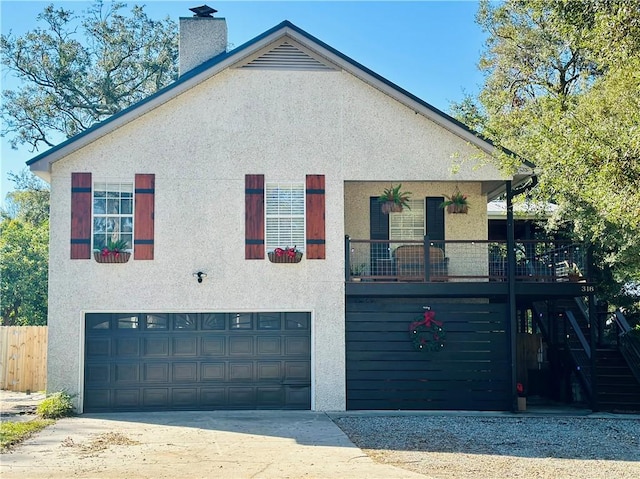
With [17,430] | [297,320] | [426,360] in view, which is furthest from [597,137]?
[17,430]

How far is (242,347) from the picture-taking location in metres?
16.7

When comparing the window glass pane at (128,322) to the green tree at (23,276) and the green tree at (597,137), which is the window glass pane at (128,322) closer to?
the green tree at (597,137)

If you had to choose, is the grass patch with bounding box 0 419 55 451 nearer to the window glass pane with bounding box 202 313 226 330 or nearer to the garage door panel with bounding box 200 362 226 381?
the garage door panel with bounding box 200 362 226 381

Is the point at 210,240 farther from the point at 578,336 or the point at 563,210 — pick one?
the point at 578,336

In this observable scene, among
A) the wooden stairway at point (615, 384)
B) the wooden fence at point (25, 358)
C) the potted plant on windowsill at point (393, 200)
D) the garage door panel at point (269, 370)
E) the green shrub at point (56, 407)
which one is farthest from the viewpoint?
the wooden fence at point (25, 358)

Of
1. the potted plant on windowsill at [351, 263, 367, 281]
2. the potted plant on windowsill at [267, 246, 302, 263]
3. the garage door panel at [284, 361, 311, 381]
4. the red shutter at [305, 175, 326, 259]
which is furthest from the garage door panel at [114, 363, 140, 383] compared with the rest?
the potted plant on windowsill at [351, 263, 367, 281]

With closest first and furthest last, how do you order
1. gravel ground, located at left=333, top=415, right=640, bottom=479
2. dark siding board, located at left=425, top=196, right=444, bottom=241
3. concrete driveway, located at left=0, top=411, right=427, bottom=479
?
concrete driveway, located at left=0, top=411, right=427, bottom=479
gravel ground, located at left=333, top=415, right=640, bottom=479
dark siding board, located at left=425, top=196, right=444, bottom=241

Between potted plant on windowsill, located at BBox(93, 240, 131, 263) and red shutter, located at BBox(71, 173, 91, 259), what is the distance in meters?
0.24

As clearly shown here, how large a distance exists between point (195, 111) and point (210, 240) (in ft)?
9.24

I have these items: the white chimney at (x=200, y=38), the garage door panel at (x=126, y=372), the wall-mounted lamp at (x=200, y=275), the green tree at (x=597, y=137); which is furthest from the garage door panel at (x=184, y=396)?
the green tree at (x=597, y=137)

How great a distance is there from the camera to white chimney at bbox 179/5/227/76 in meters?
18.8

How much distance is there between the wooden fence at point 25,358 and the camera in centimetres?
2194

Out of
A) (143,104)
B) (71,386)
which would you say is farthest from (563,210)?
(71,386)

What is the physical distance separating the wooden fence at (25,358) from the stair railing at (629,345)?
1528 centimetres
